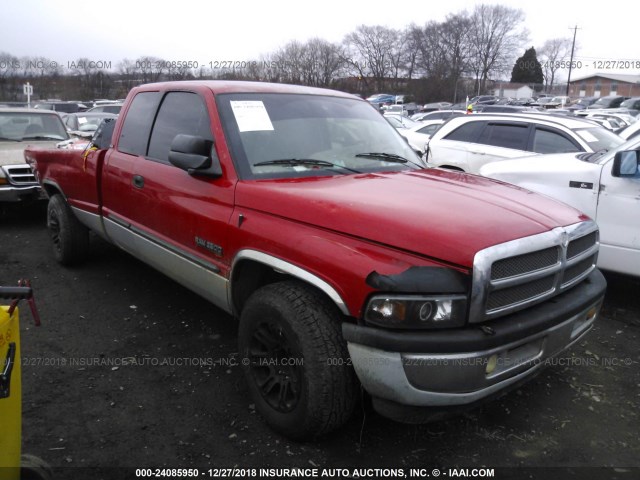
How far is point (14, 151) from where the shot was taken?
24.6 feet

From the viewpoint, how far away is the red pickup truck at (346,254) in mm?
2225

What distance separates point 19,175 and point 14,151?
0.61 metres

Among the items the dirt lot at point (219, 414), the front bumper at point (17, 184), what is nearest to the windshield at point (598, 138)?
the dirt lot at point (219, 414)

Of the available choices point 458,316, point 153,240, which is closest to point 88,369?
point 153,240

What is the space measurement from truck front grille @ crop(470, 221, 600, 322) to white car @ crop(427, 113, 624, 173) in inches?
176

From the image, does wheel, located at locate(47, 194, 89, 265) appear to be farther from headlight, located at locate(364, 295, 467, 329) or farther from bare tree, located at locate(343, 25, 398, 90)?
bare tree, located at locate(343, 25, 398, 90)

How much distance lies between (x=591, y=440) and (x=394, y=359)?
1492 mm

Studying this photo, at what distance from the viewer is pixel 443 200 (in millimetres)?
2701

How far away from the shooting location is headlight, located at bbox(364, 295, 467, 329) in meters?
2.19

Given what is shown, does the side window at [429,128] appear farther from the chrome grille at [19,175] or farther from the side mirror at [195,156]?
the side mirror at [195,156]

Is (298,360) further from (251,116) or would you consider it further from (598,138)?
(598,138)

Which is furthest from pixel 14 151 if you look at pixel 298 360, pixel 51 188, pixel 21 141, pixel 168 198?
pixel 298 360

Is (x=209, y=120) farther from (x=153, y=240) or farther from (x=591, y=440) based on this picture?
(x=591, y=440)

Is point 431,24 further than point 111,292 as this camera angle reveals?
Yes
